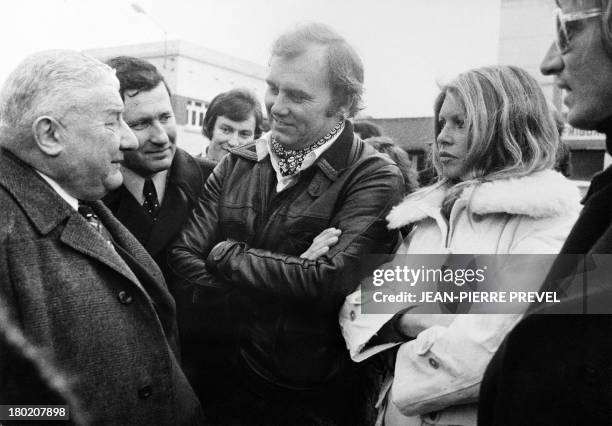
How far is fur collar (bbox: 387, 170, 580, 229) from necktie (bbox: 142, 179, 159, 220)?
0.77 m

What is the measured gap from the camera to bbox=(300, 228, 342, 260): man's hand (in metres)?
1.35

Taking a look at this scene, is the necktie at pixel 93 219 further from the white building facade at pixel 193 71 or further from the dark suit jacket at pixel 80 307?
the white building facade at pixel 193 71

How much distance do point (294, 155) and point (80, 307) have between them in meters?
0.66

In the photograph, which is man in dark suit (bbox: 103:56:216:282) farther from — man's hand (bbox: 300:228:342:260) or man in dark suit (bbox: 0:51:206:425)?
man's hand (bbox: 300:228:342:260)

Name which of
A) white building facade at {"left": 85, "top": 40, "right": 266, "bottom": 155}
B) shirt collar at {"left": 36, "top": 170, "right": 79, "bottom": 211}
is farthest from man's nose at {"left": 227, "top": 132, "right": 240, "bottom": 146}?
shirt collar at {"left": 36, "top": 170, "right": 79, "bottom": 211}

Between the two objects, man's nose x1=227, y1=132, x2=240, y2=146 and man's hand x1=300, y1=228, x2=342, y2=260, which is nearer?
man's hand x1=300, y1=228, x2=342, y2=260

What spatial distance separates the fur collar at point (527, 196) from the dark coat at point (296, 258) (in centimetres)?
15

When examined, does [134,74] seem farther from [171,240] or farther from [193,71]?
[193,71]

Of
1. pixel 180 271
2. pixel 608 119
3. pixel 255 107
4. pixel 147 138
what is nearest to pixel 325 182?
pixel 180 271

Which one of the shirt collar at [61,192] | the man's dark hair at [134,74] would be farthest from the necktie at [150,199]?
the shirt collar at [61,192]

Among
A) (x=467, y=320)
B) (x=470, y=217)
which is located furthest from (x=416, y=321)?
(x=470, y=217)

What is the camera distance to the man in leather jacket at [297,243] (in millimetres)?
1366

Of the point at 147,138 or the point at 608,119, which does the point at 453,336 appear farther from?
the point at 147,138

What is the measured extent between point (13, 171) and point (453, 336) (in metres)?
0.99
